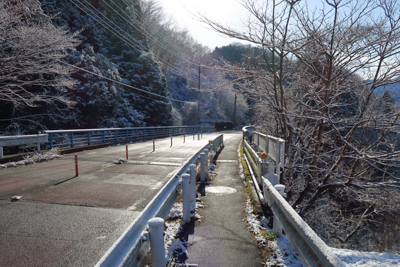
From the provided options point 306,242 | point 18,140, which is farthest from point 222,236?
point 18,140

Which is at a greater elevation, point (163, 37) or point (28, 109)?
point (163, 37)

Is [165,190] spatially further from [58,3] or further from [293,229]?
[58,3]

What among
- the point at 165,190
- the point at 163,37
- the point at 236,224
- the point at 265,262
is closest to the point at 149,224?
the point at 165,190

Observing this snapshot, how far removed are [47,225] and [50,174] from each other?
4.77m

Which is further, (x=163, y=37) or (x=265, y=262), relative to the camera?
(x=163, y=37)

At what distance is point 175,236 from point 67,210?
2.47 m

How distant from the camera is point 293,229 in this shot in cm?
262

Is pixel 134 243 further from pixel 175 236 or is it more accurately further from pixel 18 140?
pixel 18 140

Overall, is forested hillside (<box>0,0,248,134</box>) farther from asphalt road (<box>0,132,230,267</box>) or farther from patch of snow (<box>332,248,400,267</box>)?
patch of snow (<box>332,248,400,267</box>)

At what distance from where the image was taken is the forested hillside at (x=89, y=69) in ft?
45.4

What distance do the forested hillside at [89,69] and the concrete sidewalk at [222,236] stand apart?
331 cm

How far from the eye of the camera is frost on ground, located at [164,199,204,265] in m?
3.70

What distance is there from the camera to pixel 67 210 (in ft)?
16.4

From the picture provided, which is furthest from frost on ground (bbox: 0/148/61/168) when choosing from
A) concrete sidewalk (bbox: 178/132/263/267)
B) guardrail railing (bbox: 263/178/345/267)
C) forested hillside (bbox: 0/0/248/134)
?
guardrail railing (bbox: 263/178/345/267)
